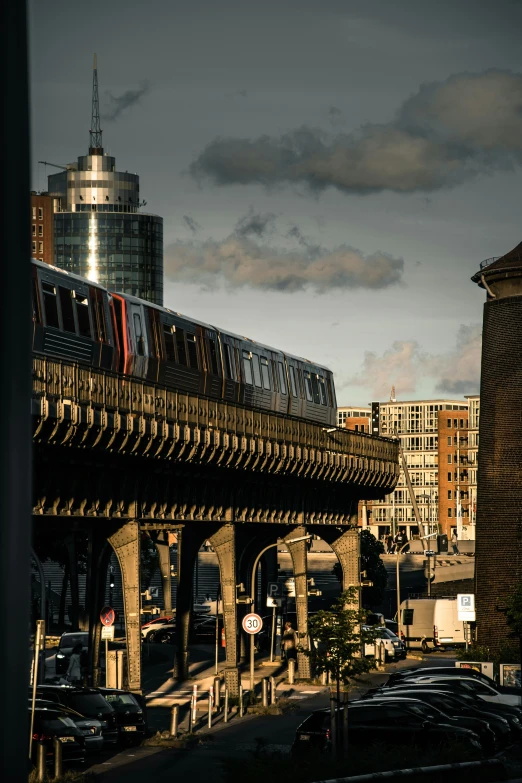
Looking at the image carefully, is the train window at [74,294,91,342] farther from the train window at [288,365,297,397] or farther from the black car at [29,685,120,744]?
the train window at [288,365,297,397]

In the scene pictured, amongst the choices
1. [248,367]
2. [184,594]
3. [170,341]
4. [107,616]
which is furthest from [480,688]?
[248,367]

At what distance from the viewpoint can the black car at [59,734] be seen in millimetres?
31375

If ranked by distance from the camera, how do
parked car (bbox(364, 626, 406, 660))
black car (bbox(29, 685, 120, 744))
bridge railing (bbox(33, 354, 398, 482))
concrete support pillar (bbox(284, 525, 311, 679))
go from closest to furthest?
black car (bbox(29, 685, 120, 744)) → bridge railing (bbox(33, 354, 398, 482)) → concrete support pillar (bbox(284, 525, 311, 679)) → parked car (bbox(364, 626, 406, 660))

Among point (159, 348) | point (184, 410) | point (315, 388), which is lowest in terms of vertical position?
point (184, 410)

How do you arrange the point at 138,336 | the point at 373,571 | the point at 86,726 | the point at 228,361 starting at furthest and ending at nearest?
1. the point at 373,571
2. the point at 228,361
3. the point at 138,336
4. the point at 86,726

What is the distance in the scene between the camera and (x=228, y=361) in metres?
60.0

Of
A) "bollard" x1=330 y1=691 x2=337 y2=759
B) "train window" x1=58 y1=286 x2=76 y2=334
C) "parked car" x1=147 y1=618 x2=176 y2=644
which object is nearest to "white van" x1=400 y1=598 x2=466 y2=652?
"parked car" x1=147 y1=618 x2=176 y2=644

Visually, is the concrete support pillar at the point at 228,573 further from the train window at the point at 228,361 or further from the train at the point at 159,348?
the train window at the point at 228,361

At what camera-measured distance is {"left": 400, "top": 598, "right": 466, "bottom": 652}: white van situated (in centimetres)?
8044

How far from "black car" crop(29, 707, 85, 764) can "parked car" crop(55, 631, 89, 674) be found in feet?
91.4

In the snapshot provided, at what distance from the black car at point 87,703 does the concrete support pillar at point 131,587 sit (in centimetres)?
1044

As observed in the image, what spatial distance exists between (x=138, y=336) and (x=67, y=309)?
628cm

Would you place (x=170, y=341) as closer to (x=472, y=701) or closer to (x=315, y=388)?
(x=315, y=388)

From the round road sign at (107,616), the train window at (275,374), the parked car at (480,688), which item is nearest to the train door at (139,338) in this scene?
the round road sign at (107,616)
